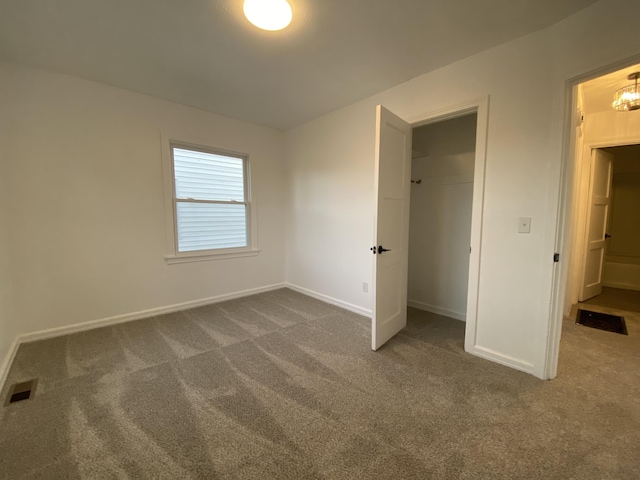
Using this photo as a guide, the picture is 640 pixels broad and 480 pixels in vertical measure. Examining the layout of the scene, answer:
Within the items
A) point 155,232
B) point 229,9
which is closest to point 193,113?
point 155,232

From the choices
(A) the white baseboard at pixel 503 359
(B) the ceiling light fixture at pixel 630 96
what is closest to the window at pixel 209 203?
(A) the white baseboard at pixel 503 359

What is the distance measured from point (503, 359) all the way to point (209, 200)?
12.2ft

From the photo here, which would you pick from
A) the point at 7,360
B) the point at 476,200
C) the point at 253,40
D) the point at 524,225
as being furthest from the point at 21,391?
the point at 524,225

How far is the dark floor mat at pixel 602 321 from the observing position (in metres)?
2.88

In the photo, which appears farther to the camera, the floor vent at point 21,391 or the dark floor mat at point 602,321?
the dark floor mat at point 602,321

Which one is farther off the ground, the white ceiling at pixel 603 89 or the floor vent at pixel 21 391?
the white ceiling at pixel 603 89

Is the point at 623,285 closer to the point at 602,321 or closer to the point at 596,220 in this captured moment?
the point at 596,220

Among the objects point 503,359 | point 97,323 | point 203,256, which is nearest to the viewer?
point 503,359

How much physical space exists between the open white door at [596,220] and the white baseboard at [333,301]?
3.19 meters

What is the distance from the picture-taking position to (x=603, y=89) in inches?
106

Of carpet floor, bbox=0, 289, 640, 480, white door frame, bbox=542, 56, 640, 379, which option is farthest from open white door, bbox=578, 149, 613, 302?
white door frame, bbox=542, 56, 640, 379

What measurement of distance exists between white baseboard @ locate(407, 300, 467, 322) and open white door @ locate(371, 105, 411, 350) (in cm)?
70

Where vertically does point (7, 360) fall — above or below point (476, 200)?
below

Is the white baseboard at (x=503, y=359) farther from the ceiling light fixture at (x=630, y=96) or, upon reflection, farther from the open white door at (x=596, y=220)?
the open white door at (x=596, y=220)
